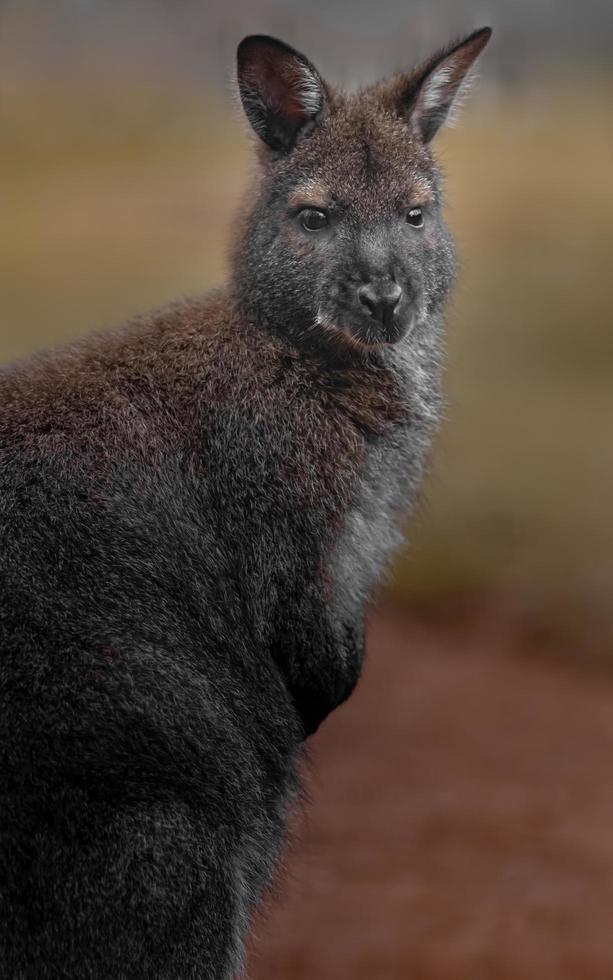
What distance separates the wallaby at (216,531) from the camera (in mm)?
3010

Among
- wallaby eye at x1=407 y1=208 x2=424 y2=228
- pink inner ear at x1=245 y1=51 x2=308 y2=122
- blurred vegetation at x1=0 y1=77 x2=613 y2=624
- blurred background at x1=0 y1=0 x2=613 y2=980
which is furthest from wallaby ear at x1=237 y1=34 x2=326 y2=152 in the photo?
blurred vegetation at x1=0 y1=77 x2=613 y2=624

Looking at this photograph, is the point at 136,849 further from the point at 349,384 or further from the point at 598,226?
the point at 598,226

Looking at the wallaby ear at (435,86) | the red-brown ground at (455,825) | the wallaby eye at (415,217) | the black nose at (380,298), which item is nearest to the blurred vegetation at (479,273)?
the red-brown ground at (455,825)

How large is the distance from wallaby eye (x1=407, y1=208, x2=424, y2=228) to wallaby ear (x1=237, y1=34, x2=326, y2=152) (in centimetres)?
35

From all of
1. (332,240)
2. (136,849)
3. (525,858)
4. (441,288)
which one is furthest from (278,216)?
(525,858)

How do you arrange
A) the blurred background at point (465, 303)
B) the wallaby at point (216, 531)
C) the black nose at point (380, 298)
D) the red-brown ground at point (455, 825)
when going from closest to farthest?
the wallaby at point (216, 531) → the black nose at point (380, 298) → the red-brown ground at point (455, 825) → the blurred background at point (465, 303)

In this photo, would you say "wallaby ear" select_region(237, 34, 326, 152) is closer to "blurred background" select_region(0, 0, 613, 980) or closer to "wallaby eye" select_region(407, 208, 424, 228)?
"wallaby eye" select_region(407, 208, 424, 228)

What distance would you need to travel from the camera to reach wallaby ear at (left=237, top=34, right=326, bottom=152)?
324 centimetres

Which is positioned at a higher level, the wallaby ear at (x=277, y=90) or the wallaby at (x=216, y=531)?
the wallaby ear at (x=277, y=90)

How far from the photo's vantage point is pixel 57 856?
2.99m

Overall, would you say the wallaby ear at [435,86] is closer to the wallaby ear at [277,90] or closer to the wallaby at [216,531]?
the wallaby at [216,531]

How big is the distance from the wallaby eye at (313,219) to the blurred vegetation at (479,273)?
4734mm

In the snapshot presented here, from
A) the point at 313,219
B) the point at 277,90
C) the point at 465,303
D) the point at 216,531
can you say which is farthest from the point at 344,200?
the point at 465,303

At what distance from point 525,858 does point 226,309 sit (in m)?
3.70
